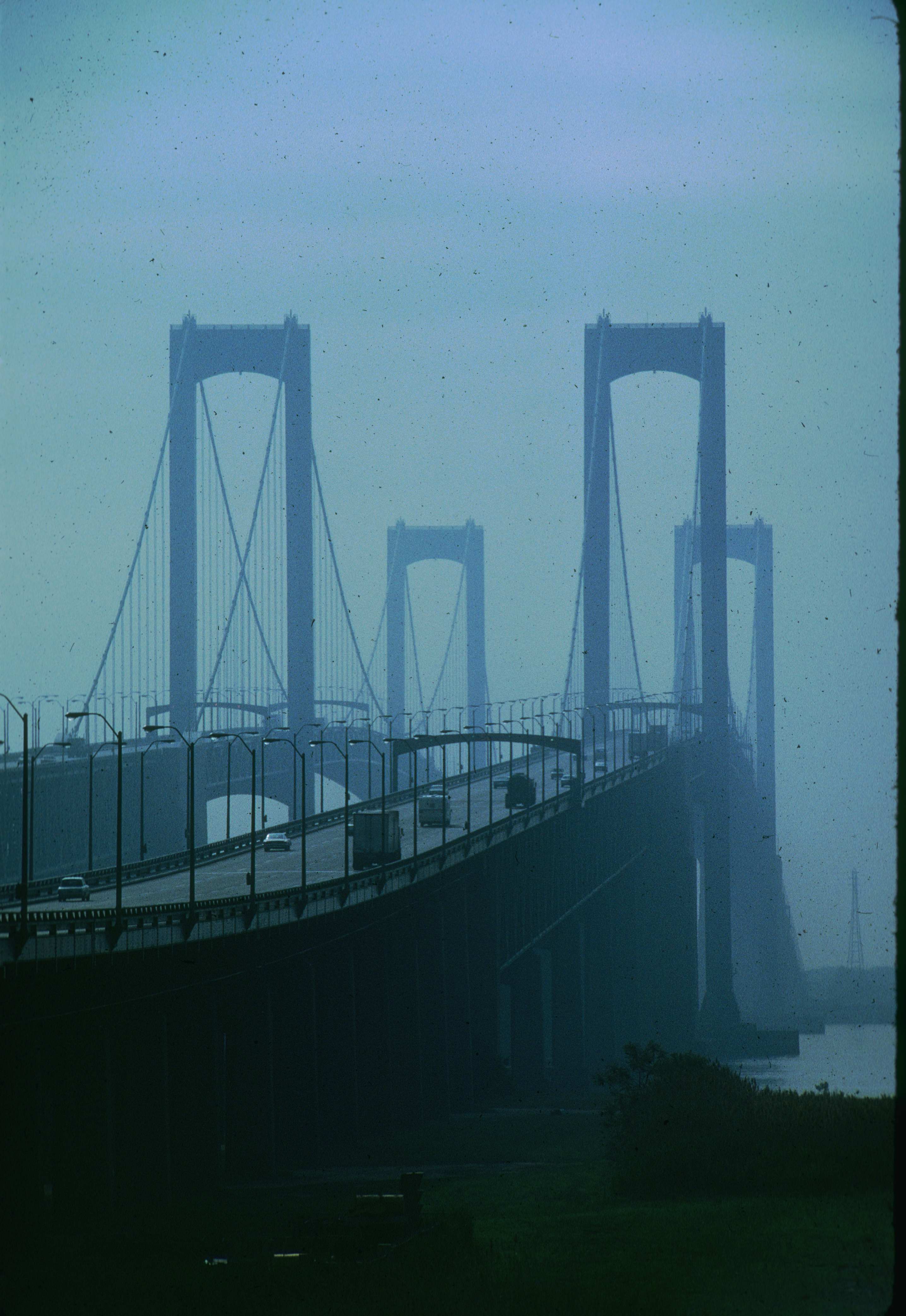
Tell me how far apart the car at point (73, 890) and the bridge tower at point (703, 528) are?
70862 millimetres

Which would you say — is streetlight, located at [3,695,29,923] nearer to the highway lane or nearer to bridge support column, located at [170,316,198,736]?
the highway lane

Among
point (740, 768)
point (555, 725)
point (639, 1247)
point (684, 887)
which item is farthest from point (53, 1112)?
point (740, 768)

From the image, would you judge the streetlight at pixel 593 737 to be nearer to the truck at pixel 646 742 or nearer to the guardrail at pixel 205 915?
the truck at pixel 646 742

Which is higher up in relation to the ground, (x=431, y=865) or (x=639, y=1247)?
(x=431, y=865)

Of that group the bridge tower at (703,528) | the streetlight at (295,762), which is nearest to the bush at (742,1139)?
the streetlight at (295,762)

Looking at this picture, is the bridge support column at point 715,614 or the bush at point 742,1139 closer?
the bush at point 742,1139

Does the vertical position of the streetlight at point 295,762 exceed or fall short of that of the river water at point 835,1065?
it exceeds it

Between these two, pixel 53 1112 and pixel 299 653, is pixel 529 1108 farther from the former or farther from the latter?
pixel 299 653

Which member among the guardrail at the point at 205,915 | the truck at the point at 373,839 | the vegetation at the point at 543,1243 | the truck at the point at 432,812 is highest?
the truck at the point at 432,812

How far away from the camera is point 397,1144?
4566cm

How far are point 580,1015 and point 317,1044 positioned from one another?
3993 centimetres

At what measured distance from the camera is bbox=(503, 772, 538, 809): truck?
85.6 m

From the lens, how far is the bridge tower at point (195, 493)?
4432 inches

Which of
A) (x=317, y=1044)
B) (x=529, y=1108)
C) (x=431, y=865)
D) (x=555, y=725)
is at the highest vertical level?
(x=555, y=725)
